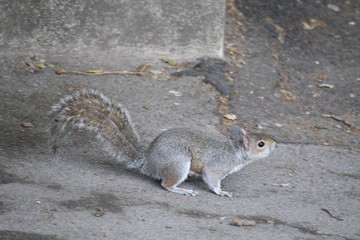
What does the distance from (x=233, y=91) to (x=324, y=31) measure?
2.07 m

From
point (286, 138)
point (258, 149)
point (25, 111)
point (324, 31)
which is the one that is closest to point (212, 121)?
point (286, 138)

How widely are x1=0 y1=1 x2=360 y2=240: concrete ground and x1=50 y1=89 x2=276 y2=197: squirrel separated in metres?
0.13

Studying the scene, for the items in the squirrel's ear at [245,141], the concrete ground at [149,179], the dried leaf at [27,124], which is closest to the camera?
the concrete ground at [149,179]

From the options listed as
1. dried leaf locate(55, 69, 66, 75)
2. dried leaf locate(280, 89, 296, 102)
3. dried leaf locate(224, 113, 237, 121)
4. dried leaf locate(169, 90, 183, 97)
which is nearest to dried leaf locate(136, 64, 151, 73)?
dried leaf locate(169, 90, 183, 97)

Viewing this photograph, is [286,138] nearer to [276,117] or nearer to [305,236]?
[276,117]

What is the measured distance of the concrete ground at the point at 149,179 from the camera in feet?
12.2

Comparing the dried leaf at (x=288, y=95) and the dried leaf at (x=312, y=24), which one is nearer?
the dried leaf at (x=288, y=95)

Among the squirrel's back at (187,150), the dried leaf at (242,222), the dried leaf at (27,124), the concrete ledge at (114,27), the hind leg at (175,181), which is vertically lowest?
the dried leaf at (242,222)

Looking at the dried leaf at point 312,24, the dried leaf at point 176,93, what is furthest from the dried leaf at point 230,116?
the dried leaf at point 312,24

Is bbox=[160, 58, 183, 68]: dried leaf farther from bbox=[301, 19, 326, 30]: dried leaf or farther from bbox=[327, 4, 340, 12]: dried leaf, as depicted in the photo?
bbox=[327, 4, 340, 12]: dried leaf

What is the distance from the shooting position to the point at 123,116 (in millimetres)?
4512

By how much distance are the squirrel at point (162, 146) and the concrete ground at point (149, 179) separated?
13 centimetres

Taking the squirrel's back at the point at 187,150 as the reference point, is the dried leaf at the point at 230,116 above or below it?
above

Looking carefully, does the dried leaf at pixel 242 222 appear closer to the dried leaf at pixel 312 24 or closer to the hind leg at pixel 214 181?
the hind leg at pixel 214 181
